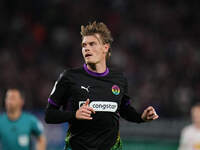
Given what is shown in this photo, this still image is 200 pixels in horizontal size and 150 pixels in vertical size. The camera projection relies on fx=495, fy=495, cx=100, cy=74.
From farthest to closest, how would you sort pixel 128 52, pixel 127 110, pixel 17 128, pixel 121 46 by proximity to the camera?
pixel 121 46, pixel 128 52, pixel 17 128, pixel 127 110

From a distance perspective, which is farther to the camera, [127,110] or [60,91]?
[127,110]

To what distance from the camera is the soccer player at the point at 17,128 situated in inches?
259

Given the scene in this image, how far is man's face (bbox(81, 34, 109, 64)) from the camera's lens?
157 inches

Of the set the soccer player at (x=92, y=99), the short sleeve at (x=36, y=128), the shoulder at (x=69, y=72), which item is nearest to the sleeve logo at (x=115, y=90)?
the soccer player at (x=92, y=99)

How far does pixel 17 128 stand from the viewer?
6.71 m

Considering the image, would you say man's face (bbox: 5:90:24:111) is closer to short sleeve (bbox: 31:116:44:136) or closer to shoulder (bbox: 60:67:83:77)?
short sleeve (bbox: 31:116:44:136)

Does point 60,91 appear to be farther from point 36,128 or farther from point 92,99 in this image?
point 36,128

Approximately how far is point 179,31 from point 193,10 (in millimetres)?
942

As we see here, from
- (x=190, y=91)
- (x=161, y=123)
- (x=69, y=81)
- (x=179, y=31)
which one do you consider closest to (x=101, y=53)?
(x=69, y=81)

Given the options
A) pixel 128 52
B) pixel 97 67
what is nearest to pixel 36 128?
pixel 97 67

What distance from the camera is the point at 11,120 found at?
684cm

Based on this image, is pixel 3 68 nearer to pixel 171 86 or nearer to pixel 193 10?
pixel 171 86

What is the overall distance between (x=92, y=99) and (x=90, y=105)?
6 centimetres

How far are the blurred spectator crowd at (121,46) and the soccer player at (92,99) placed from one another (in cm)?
620
